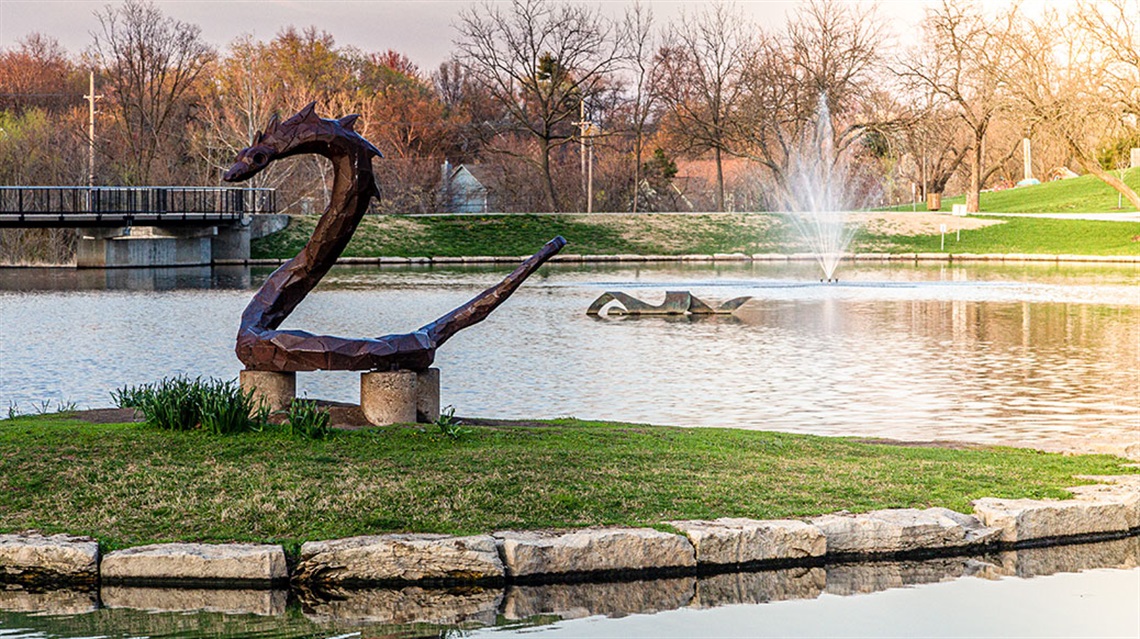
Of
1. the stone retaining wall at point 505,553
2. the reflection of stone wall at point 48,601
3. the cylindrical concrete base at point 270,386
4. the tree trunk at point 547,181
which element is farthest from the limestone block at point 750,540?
the tree trunk at point 547,181

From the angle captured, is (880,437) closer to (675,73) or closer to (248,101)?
(248,101)

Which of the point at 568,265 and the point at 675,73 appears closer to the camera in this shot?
the point at 568,265

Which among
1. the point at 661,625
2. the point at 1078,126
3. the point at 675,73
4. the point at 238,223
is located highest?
the point at 675,73

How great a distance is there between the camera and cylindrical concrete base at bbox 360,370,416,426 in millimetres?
11930

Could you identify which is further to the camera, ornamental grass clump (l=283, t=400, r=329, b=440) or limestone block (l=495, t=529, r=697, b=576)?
ornamental grass clump (l=283, t=400, r=329, b=440)

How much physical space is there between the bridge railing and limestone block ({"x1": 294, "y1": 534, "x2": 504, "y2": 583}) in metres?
42.9

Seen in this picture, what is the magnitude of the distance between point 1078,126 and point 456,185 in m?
38.8

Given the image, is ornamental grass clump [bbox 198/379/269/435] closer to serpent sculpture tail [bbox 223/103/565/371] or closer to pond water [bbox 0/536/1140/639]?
serpent sculpture tail [bbox 223/103/565/371]

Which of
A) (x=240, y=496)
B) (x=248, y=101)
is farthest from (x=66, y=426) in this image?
(x=248, y=101)

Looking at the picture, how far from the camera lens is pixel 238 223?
2222 inches

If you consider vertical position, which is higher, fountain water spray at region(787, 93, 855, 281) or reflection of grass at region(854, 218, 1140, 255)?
fountain water spray at region(787, 93, 855, 281)

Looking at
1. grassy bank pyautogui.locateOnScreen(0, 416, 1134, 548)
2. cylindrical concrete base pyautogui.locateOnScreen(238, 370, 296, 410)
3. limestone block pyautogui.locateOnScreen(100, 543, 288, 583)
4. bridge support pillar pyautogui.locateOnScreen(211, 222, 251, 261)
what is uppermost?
bridge support pillar pyautogui.locateOnScreen(211, 222, 251, 261)

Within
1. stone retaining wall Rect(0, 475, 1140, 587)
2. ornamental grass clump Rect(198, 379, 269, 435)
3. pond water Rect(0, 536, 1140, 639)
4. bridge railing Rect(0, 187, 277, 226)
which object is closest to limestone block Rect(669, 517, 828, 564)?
stone retaining wall Rect(0, 475, 1140, 587)

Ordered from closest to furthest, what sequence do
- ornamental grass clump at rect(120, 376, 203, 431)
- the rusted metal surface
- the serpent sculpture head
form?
ornamental grass clump at rect(120, 376, 203, 431), the serpent sculpture head, the rusted metal surface
